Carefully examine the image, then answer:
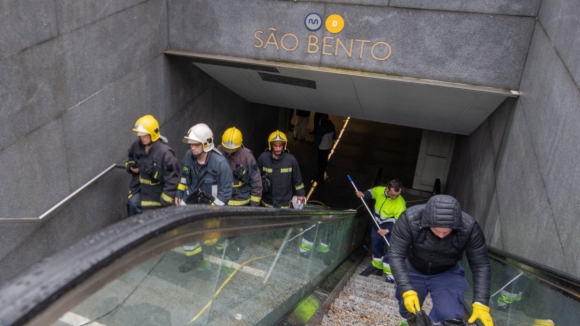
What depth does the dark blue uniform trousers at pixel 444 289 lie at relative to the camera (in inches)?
141

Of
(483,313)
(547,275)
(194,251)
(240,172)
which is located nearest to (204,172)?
(240,172)

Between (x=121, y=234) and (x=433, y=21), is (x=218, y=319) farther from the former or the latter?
(x=433, y=21)

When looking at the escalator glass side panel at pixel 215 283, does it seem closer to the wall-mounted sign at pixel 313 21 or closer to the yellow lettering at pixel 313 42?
the yellow lettering at pixel 313 42

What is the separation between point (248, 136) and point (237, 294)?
8.52 metres

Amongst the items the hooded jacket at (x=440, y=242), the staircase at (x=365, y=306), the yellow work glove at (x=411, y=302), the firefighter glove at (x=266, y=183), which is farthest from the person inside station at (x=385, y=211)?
the yellow work glove at (x=411, y=302)

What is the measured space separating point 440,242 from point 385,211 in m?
3.10

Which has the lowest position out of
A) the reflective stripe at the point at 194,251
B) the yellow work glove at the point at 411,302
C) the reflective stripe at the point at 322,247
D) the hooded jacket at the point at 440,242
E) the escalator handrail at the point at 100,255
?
the reflective stripe at the point at 322,247

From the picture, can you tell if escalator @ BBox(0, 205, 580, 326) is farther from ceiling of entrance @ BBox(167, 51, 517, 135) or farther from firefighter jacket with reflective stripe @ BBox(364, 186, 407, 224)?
ceiling of entrance @ BBox(167, 51, 517, 135)

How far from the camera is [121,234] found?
60.1 inches

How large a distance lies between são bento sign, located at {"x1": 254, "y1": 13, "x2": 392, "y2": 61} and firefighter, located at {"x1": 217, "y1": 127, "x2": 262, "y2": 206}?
6.12 feet

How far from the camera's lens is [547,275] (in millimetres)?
2791

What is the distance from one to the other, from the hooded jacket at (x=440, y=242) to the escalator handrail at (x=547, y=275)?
252 mm

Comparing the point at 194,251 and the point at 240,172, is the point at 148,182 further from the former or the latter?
the point at 194,251

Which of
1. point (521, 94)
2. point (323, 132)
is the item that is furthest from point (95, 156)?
point (323, 132)
